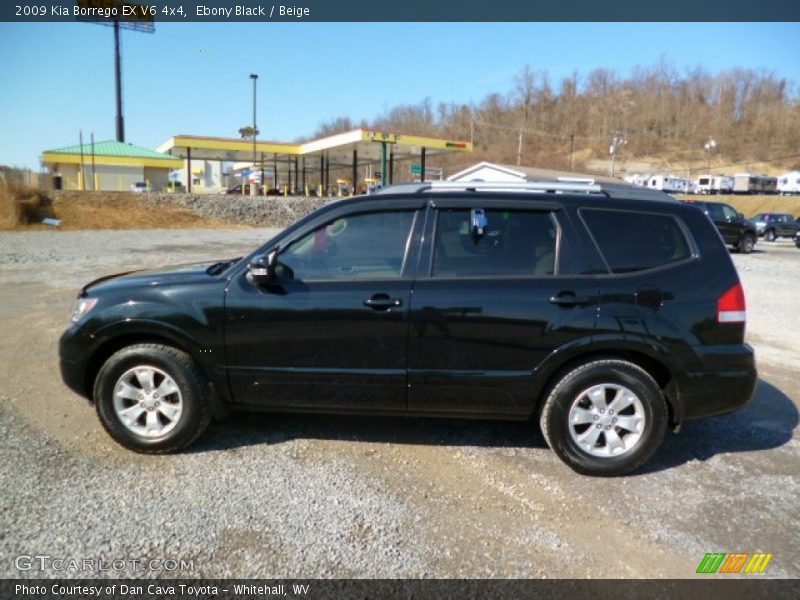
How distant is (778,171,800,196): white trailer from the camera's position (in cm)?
7206

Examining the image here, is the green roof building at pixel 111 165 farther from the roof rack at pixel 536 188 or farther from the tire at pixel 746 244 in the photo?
the roof rack at pixel 536 188

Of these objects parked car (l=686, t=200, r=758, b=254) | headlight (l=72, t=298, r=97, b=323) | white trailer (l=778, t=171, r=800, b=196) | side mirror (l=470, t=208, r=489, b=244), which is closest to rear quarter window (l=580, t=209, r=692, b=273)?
side mirror (l=470, t=208, r=489, b=244)

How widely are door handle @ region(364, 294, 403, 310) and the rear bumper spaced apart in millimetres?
1923

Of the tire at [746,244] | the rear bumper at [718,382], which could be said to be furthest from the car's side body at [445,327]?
the tire at [746,244]

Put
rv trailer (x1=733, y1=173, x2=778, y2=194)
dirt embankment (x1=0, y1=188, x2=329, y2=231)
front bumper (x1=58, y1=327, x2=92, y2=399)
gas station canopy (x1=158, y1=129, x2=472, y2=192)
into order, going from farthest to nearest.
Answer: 1. rv trailer (x1=733, y1=173, x2=778, y2=194)
2. gas station canopy (x1=158, y1=129, x2=472, y2=192)
3. dirt embankment (x1=0, y1=188, x2=329, y2=231)
4. front bumper (x1=58, y1=327, x2=92, y2=399)

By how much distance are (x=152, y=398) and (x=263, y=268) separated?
1.19 m

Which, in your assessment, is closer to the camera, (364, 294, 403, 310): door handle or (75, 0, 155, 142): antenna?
(364, 294, 403, 310): door handle

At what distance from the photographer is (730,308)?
3.64 m

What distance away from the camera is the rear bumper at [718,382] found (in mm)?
3635

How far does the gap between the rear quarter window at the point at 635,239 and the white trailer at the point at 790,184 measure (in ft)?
271

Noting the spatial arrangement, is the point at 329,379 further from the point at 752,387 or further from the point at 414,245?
the point at 752,387

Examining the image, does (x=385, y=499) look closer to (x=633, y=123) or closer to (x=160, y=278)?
(x=160, y=278)

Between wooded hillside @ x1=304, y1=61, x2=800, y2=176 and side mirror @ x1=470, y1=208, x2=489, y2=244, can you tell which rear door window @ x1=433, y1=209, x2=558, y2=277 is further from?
wooded hillside @ x1=304, y1=61, x2=800, y2=176

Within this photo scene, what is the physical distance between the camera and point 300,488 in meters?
3.44
